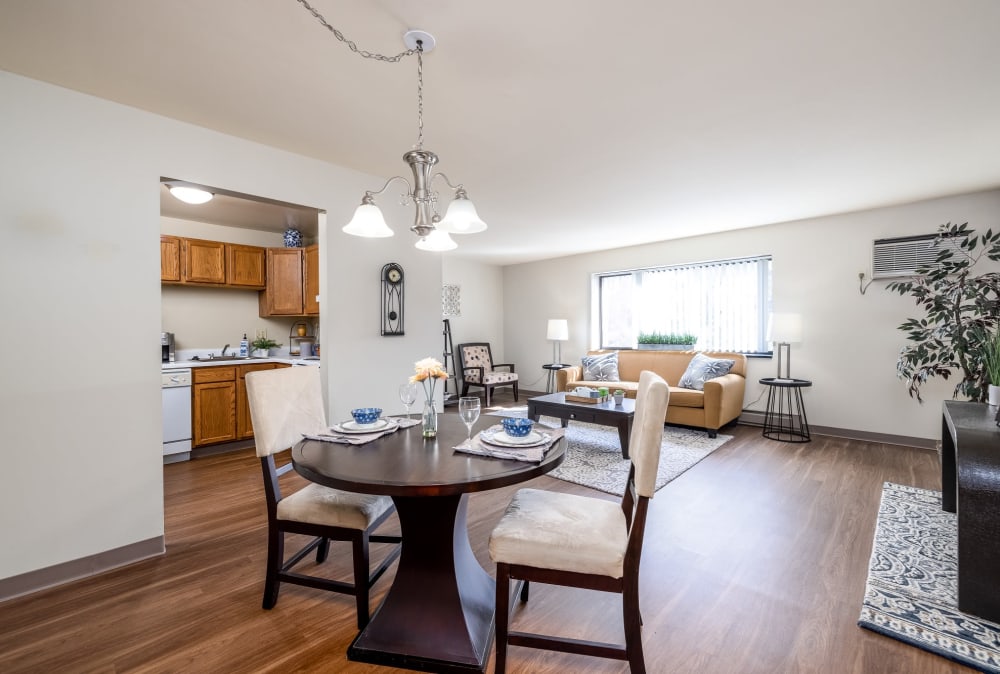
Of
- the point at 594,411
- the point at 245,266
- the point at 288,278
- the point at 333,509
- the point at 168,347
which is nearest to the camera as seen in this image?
the point at 333,509

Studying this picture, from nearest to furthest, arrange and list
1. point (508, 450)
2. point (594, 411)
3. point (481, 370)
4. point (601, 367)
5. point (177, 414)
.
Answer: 1. point (508, 450)
2. point (177, 414)
3. point (594, 411)
4. point (601, 367)
5. point (481, 370)

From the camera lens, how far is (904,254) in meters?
4.11

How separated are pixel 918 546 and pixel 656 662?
1.83m

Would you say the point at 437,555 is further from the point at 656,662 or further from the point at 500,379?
the point at 500,379

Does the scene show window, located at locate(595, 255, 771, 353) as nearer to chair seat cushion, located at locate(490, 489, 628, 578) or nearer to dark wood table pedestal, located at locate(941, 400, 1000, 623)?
dark wood table pedestal, located at locate(941, 400, 1000, 623)

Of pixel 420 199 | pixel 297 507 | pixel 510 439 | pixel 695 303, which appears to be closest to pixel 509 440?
pixel 510 439

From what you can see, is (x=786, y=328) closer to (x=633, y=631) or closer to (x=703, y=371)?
(x=703, y=371)

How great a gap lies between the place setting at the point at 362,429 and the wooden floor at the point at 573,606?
742 millimetres

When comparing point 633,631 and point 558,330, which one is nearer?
point 633,631

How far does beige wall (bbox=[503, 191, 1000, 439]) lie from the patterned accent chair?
3212 millimetres

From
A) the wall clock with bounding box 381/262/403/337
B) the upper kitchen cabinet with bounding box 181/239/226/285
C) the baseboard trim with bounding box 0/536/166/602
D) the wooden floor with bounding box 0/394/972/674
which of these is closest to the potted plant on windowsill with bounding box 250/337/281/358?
the upper kitchen cabinet with bounding box 181/239/226/285

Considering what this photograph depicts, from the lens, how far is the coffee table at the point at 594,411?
3.82m

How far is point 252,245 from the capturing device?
4.80 metres

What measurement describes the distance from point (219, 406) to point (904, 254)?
6792 millimetres
